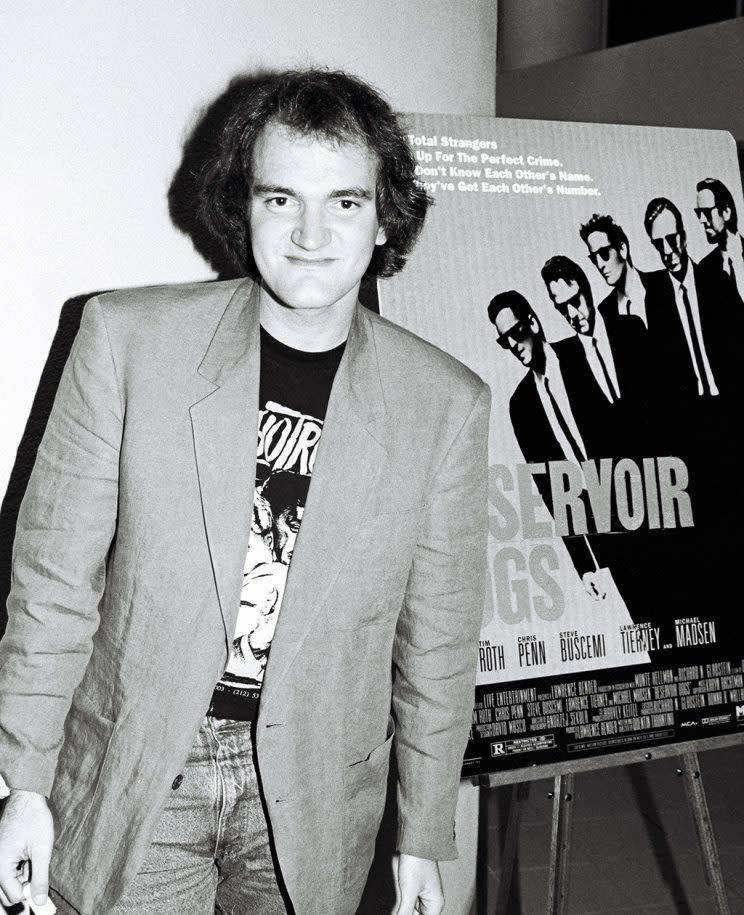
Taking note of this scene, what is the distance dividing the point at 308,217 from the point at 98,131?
59 centimetres

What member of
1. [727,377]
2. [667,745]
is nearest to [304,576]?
[667,745]

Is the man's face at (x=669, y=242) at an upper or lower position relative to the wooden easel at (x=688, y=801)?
upper

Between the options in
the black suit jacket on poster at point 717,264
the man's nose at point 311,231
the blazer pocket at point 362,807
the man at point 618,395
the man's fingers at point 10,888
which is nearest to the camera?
the man's fingers at point 10,888

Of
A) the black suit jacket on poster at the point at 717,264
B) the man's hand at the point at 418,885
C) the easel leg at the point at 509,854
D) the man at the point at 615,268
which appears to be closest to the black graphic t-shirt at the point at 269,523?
the man's hand at the point at 418,885

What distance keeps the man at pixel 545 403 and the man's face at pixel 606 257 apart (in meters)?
0.18

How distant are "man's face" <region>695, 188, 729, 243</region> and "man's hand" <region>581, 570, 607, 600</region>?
0.78 metres

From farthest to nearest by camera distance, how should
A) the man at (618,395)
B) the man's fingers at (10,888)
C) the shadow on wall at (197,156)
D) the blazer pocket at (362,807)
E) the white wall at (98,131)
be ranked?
the man at (618,395)
the shadow on wall at (197,156)
the white wall at (98,131)
the blazer pocket at (362,807)
the man's fingers at (10,888)

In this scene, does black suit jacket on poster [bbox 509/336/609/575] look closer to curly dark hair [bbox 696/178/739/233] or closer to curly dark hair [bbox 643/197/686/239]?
curly dark hair [bbox 643/197/686/239]

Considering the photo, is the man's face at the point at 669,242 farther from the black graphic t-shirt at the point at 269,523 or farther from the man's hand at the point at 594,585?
the black graphic t-shirt at the point at 269,523

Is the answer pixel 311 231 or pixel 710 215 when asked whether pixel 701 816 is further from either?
pixel 311 231

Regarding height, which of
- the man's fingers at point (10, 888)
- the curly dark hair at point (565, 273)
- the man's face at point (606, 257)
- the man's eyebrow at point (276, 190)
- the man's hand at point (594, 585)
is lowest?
the man's fingers at point (10, 888)

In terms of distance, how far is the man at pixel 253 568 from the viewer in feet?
3.89

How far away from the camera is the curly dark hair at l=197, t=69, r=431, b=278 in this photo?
131 centimetres

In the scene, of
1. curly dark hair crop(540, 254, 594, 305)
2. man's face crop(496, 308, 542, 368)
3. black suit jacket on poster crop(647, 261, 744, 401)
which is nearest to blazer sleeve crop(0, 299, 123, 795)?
man's face crop(496, 308, 542, 368)
